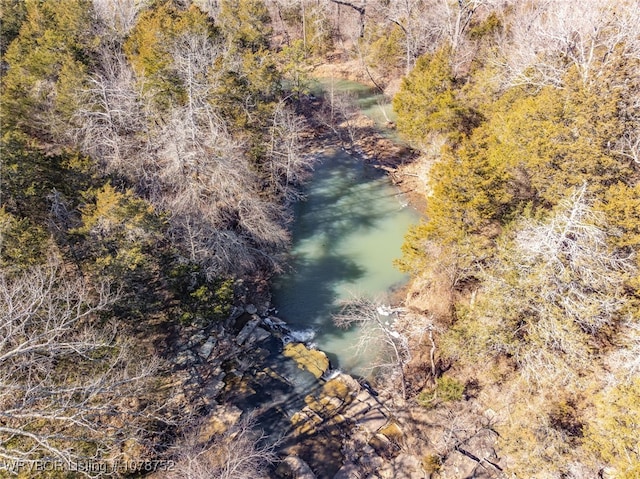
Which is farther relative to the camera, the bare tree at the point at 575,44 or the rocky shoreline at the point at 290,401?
the bare tree at the point at 575,44

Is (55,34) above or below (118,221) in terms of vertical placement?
above

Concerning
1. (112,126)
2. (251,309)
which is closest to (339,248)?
(251,309)

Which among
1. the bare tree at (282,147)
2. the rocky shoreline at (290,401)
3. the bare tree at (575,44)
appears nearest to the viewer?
the rocky shoreline at (290,401)

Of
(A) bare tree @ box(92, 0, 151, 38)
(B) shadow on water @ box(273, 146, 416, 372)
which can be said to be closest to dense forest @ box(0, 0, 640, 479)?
(B) shadow on water @ box(273, 146, 416, 372)

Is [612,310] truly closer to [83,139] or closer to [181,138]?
[181,138]

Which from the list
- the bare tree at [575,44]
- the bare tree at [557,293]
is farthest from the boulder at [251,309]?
the bare tree at [575,44]

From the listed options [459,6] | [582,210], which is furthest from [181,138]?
[459,6]

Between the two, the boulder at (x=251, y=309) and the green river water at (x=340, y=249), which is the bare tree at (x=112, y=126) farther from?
the green river water at (x=340, y=249)
